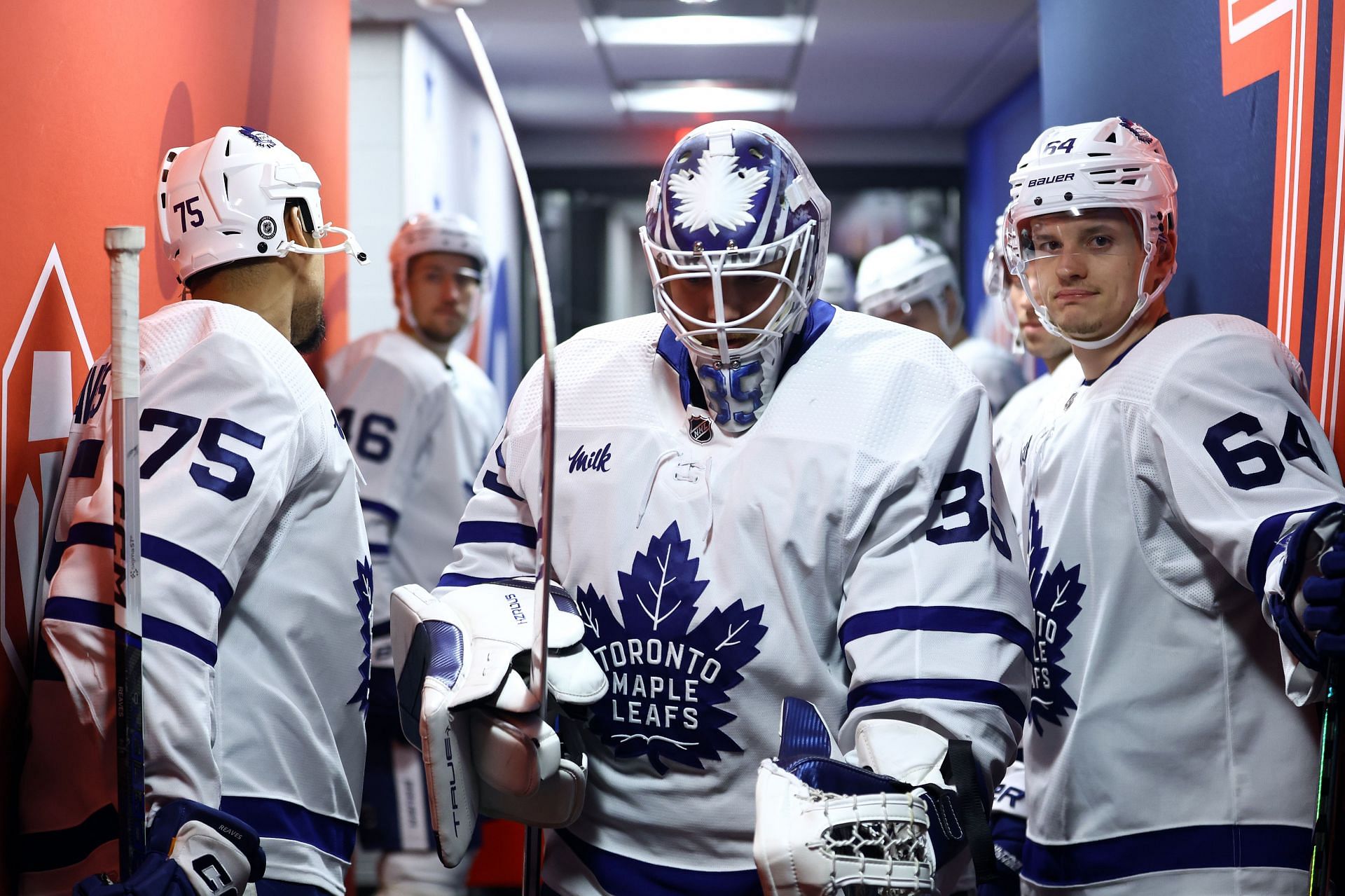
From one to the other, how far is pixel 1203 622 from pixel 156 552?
4.78 feet

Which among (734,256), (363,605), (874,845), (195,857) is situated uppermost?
(734,256)

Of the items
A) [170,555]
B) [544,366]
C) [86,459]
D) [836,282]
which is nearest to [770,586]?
[544,366]

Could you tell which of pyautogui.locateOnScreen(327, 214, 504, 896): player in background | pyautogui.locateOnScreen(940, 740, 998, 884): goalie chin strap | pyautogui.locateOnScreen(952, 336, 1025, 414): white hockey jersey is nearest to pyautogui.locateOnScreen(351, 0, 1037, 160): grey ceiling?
pyautogui.locateOnScreen(952, 336, 1025, 414): white hockey jersey

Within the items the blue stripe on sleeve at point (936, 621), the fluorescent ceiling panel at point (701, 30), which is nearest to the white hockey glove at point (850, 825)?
the blue stripe on sleeve at point (936, 621)

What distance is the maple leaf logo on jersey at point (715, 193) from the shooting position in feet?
Result: 5.17

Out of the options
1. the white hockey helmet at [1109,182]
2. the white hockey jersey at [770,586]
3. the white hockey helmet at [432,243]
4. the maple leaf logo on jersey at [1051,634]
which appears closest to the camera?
the white hockey jersey at [770,586]

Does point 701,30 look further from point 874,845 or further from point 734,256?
point 874,845

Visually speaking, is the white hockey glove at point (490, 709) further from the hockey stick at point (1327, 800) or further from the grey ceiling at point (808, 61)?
the grey ceiling at point (808, 61)

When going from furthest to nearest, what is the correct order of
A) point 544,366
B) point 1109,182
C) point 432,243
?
1. point 432,243
2. point 1109,182
3. point 544,366

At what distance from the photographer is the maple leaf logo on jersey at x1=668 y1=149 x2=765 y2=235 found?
158 cm

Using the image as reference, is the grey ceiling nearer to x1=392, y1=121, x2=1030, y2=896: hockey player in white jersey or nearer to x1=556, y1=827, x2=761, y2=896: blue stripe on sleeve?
x1=392, y1=121, x2=1030, y2=896: hockey player in white jersey

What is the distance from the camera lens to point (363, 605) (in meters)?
2.00

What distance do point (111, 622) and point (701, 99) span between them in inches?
248

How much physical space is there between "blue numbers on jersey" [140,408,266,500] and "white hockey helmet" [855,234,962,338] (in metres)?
3.05
